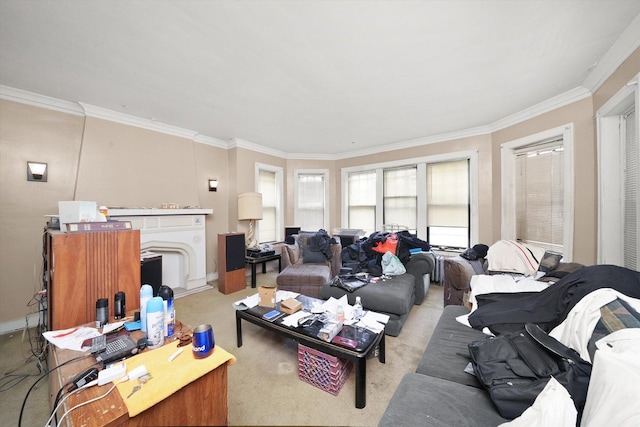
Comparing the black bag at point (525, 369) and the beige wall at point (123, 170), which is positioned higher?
the beige wall at point (123, 170)

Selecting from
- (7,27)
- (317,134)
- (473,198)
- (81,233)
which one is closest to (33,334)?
(81,233)

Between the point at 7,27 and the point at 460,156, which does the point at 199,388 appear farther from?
the point at 460,156

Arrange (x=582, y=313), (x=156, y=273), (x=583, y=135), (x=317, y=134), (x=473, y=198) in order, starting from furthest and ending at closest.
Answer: (x=317, y=134) → (x=473, y=198) → (x=156, y=273) → (x=583, y=135) → (x=582, y=313)

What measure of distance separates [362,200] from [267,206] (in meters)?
2.23

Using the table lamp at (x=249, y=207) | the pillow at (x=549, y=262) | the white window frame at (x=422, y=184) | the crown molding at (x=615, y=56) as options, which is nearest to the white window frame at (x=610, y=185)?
the crown molding at (x=615, y=56)

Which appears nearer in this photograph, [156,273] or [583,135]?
[583,135]

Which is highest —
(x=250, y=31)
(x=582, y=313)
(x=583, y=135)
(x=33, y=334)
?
(x=250, y=31)

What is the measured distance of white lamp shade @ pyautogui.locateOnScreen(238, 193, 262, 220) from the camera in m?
4.18

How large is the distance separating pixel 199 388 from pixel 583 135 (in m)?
4.12

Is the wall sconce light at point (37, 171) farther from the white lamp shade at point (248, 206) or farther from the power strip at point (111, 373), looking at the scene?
the power strip at point (111, 373)

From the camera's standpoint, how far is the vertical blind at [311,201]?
216 inches

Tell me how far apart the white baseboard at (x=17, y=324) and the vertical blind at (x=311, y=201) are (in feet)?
13.8

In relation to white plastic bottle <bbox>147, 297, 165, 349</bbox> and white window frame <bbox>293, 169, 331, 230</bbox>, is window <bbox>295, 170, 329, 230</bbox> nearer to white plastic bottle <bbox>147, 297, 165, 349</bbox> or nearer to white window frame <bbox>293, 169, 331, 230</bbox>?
white window frame <bbox>293, 169, 331, 230</bbox>

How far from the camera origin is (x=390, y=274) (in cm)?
300
